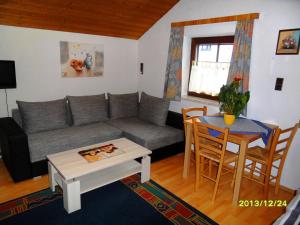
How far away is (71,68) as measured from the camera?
3684 mm

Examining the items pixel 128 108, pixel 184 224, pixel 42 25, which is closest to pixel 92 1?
pixel 42 25

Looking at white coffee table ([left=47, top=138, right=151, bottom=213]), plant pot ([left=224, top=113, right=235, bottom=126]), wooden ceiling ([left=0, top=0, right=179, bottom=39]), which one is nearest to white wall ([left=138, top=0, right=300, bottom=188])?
plant pot ([left=224, top=113, right=235, bottom=126])

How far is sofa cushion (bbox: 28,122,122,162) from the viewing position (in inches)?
106

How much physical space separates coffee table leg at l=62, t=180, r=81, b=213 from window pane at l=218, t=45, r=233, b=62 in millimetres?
2676

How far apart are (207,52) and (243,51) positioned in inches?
33.3

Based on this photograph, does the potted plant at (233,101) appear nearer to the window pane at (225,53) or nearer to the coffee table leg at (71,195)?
the window pane at (225,53)

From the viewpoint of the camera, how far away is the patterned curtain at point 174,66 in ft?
12.1

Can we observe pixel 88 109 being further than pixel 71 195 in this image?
Yes

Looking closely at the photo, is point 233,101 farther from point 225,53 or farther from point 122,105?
point 122,105

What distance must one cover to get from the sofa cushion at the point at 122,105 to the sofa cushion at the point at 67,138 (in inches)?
15.6

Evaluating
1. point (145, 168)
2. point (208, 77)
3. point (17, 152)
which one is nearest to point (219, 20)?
point (208, 77)

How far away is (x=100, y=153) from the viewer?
2.56m

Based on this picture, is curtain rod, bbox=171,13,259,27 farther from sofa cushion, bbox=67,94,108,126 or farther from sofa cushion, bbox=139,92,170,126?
sofa cushion, bbox=67,94,108,126

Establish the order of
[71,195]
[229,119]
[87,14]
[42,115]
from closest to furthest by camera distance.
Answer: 1. [71,195]
2. [229,119]
3. [42,115]
4. [87,14]
